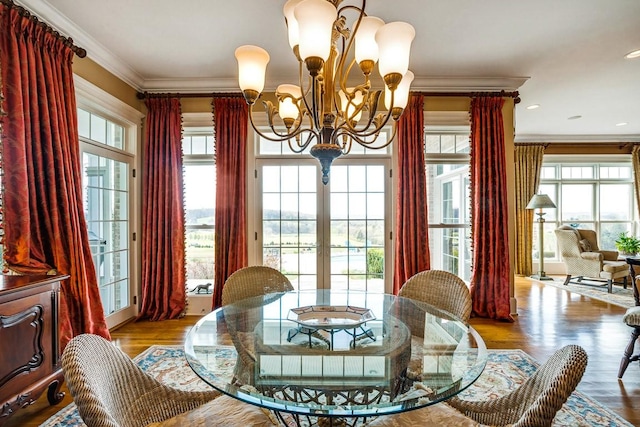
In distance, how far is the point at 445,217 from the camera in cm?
416

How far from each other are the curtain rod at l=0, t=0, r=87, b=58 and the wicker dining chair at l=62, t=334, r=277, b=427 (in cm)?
245

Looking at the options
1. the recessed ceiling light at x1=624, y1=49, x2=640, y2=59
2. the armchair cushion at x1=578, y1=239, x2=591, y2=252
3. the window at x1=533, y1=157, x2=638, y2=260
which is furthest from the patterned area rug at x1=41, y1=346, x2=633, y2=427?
the window at x1=533, y1=157, x2=638, y2=260

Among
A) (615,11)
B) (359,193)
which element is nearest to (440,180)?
(359,193)

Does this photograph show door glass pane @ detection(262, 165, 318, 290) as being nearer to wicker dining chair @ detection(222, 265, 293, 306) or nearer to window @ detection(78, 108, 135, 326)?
wicker dining chair @ detection(222, 265, 293, 306)

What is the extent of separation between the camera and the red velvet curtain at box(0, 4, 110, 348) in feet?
7.23

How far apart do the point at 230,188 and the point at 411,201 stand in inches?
82.5

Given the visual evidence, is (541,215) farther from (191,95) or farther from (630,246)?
(191,95)

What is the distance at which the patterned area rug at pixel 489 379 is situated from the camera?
6.31ft

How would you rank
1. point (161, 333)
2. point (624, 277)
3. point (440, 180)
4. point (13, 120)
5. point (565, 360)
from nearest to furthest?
point (565, 360) < point (13, 120) < point (161, 333) < point (440, 180) < point (624, 277)

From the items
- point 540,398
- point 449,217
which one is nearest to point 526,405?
point 540,398

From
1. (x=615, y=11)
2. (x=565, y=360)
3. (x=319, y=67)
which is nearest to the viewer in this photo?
(x=565, y=360)

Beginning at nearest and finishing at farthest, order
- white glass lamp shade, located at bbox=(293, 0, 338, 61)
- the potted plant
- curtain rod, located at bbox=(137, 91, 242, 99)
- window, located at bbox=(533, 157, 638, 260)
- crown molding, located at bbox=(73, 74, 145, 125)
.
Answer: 1. white glass lamp shade, located at bbox=(293, 0, 338, 61)
2. crown molding, located at bbox=(73, 74, 145, 125)
3. curtain rod, located at bbox=(137, 91, 242, 99)
4. the potted plant
5. window, located at bbox=(533, 157, 638, 260)

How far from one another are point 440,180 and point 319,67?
309 centimetres

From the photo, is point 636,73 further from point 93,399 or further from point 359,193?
point 93,399
